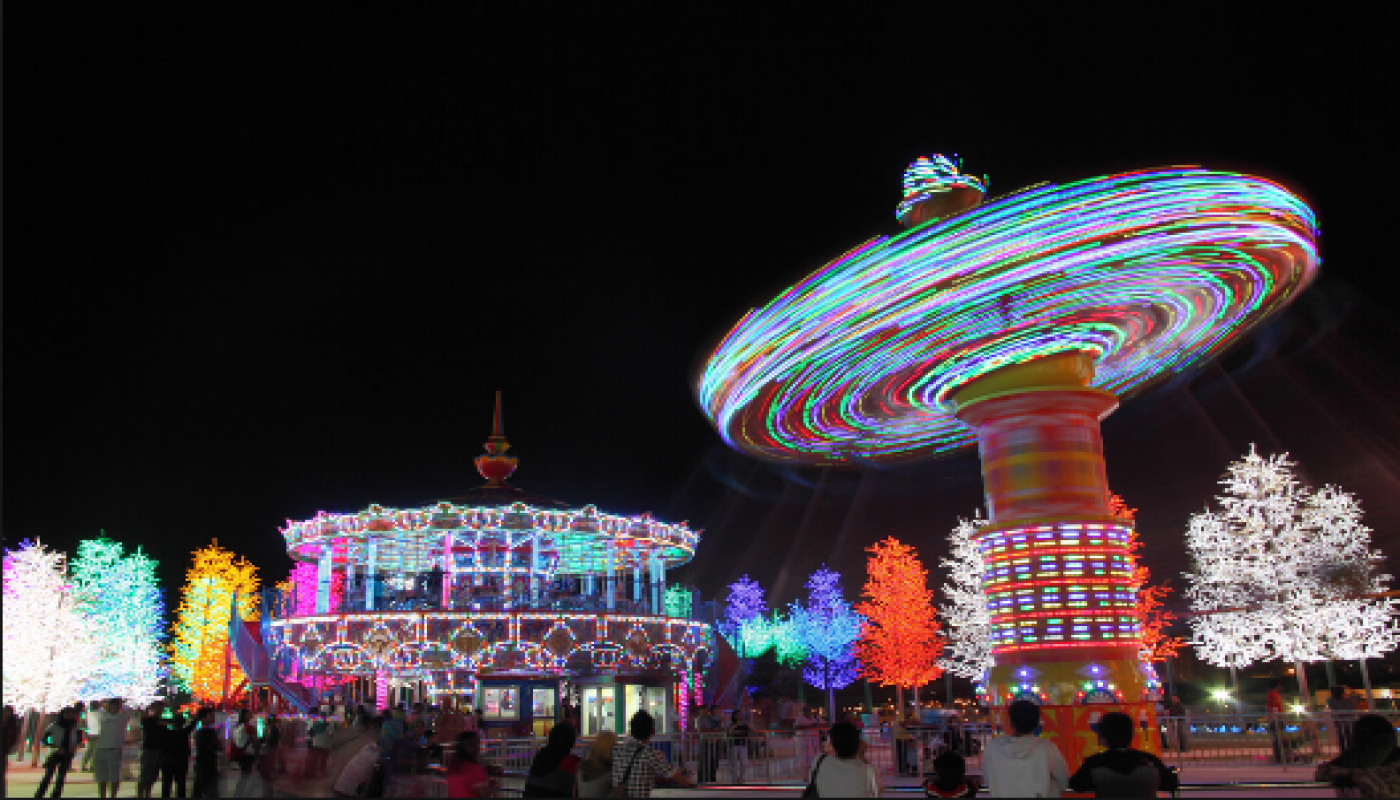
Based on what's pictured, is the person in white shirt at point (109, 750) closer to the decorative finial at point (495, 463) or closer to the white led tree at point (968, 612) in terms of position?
the decorative finial at point (495, 463)

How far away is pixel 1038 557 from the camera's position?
46.3ft

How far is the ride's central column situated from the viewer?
Answer: 13.6 metres

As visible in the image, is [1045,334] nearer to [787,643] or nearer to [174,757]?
[174,757]

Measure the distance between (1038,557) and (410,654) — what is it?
16539 mm

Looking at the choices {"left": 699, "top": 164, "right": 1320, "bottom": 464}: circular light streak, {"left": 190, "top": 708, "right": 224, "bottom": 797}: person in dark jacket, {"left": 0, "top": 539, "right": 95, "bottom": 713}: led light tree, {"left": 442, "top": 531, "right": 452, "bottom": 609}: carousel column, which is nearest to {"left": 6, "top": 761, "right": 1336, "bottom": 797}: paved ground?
{"left": 190, "top": 708, "right": 224, "bottom": 797}: person in dark jacket

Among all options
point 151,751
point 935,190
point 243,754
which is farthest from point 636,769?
point 935,190

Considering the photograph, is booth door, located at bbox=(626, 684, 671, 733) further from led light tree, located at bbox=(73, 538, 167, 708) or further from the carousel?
led light tree, located at bbox=(73, 538, 167, 708)

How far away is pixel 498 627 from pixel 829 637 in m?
31.9

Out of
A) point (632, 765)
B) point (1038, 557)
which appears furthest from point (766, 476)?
point (632, 765)

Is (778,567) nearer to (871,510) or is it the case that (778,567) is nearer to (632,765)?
(871,510)

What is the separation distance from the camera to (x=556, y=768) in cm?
767

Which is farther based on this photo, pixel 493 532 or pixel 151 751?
pixel 493 532

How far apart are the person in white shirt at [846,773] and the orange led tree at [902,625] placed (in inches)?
1486

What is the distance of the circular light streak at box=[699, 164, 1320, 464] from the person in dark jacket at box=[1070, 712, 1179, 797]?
7.54m
